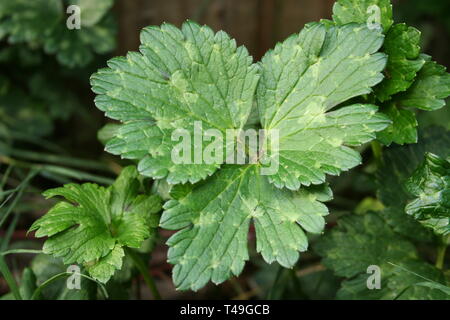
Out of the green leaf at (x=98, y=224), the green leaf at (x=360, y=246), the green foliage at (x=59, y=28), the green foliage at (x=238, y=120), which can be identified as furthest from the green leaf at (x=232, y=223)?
the green foliage at (x=59, y=28)

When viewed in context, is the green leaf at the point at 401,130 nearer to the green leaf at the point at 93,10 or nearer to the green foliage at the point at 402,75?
the green foliage at the point at 402,75

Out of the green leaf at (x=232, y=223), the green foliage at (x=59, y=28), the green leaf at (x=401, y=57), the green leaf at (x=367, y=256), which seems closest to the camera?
the green leaf at (x=232, y=223)

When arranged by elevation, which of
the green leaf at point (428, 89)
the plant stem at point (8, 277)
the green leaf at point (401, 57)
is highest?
the green leaf at point (401, 57)

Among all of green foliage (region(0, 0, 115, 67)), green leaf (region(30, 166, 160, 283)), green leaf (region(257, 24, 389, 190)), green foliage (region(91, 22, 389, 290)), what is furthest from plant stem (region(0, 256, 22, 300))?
green foliage (region(0, 0, 115, 67))

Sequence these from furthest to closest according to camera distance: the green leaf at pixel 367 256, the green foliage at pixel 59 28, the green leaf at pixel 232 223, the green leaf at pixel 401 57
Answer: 1. the green foliage at pixel 59 28
2. the green leaf at pixel 367 256
3. the green leaf at pixel 401 57
4. the green leaf at pixel 232 223

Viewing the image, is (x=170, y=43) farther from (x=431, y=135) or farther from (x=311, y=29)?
(x=431, y=135)

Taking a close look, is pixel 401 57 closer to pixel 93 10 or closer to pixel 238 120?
pixel 238 120

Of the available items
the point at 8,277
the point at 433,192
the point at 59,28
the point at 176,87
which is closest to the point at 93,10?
the point at 59,28
